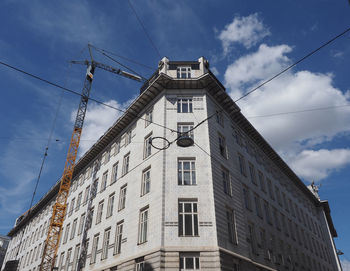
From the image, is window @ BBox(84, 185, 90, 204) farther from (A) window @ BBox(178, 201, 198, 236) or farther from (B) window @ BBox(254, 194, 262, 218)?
(B) window @ BBox(254, 194, 262, 218)

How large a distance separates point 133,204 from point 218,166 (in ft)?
27.3

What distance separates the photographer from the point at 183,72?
97.2 ft

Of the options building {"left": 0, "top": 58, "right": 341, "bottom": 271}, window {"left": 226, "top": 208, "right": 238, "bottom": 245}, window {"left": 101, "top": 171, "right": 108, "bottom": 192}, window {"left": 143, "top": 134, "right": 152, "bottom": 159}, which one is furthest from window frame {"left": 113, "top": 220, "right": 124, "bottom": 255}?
window {"left": 226, "top": 208, "right": 238, "bottom": 245}

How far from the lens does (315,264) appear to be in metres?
40.2

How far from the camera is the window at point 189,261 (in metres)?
19.3

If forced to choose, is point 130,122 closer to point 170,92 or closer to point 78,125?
point 170,92

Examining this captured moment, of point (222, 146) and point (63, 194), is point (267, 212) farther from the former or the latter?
point (63, 194)

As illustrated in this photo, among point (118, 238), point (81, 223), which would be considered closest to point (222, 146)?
point (118, 238)

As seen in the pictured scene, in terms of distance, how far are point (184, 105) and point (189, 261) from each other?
47.6 ft

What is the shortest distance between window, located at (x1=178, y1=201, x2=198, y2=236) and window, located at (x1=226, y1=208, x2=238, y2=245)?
3.15 meters

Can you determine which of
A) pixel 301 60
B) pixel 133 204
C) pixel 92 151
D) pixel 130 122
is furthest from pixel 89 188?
pixel 301 60

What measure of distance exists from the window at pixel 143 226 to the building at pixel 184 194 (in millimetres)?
82

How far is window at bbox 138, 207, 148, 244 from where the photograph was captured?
2238 cm

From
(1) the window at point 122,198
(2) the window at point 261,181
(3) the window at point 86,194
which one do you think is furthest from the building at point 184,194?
(3) the window at point 86,194
